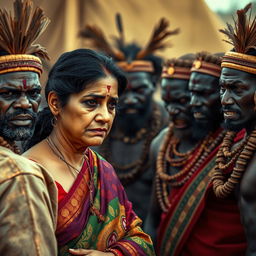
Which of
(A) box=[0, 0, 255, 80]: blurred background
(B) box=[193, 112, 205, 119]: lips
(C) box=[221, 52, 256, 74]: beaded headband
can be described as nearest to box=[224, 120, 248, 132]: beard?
(C) box=[221, 52, 256, 74]: beaded headband

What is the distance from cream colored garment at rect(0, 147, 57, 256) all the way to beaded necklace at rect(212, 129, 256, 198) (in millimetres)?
1716

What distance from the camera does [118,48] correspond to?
8.10 metres

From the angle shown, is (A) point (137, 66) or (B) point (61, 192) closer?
(B) point (61, 192)

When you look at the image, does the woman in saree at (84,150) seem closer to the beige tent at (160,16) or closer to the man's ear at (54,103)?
the man's ear at (54,103)

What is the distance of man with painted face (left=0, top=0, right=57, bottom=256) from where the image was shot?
9.12 ft

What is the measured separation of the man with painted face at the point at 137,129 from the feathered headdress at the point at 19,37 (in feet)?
10.9

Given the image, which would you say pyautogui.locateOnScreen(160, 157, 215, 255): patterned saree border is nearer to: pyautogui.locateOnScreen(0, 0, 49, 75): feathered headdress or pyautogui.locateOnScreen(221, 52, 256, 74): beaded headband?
pyautogui.locateOnScreen(221, 52, 256, 74): beaded headband

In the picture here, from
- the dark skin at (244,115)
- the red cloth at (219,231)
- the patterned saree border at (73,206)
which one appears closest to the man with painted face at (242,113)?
the dark skin at (244,115)

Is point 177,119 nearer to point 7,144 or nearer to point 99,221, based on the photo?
point 99,221

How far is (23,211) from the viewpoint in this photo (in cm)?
281

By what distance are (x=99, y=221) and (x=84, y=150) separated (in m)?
0.47

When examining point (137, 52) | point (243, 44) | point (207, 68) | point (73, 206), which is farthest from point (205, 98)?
point (137, 52)

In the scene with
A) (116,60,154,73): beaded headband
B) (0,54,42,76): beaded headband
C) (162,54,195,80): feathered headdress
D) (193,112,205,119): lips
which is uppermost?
(0,54,42,76): beaded headband

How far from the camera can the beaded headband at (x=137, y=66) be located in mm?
7652
